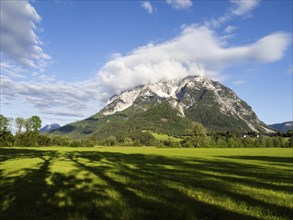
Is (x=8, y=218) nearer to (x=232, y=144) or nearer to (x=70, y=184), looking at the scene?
(x=70, y=184)

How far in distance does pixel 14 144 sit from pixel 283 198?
150573 millimetres

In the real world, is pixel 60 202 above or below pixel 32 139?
below

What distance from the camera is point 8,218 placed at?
980 centimetres

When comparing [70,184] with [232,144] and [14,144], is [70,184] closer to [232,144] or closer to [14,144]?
[14,144]

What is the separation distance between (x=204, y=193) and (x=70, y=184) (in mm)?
7846

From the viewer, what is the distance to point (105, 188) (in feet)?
→ 51.3

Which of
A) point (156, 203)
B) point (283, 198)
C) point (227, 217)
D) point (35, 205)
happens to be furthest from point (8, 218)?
point (283, 198)

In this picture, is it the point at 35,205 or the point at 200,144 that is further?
the point at 200,144

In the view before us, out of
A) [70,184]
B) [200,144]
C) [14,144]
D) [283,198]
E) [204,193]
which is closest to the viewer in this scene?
[283,198]

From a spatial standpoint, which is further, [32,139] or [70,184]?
[32,139]

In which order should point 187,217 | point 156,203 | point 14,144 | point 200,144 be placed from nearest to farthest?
point 187,217, point 156,203, point 14,144, point 200,144

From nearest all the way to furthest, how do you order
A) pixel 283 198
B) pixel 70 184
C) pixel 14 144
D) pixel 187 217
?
pixel 187 217
pixel 283 198
pixel 70 184
pixel 14 144

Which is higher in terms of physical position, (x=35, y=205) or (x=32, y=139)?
(x=32, y=139)

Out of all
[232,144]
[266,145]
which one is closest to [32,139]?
[232,144]
